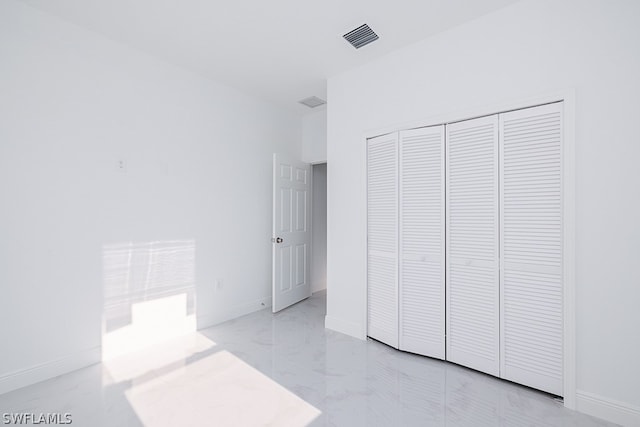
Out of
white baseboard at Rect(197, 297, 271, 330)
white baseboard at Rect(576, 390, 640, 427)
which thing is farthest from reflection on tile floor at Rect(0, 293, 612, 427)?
white baseboard at Rect(197, 297, 271, 330)

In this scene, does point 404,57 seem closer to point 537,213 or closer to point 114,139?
point 537,213

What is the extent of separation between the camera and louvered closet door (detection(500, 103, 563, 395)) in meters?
2.11

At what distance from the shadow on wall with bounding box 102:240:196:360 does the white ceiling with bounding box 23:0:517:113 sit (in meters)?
1.93

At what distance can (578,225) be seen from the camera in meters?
2.02

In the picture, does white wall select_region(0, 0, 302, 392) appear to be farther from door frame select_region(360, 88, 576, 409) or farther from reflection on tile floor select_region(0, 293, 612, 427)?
door frame select_region(360, 88, 576, 409)

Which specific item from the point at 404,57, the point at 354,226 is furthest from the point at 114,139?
the point at 404,57

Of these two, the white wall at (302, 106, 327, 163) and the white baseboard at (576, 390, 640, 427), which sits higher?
the white wall at (302, 106, 327, 163)

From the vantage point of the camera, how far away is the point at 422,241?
9.13ft

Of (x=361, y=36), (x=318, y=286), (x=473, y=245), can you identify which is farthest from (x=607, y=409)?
(x=318, y=286)

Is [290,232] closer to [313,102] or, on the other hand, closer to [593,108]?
[313,102]

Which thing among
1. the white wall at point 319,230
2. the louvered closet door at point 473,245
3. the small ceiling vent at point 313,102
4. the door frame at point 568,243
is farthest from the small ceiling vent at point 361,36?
the white wall at point 319,230

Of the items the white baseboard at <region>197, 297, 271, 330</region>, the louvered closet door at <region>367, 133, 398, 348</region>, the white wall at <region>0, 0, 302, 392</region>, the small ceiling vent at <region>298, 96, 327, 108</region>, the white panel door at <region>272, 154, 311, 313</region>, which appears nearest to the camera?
the white wall at <region>0, 0, 302, 392</region>

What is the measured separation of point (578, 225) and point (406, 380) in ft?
5.44

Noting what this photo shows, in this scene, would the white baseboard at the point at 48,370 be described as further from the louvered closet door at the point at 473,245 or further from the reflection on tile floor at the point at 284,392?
the louvered closet door at the point at 473,245
